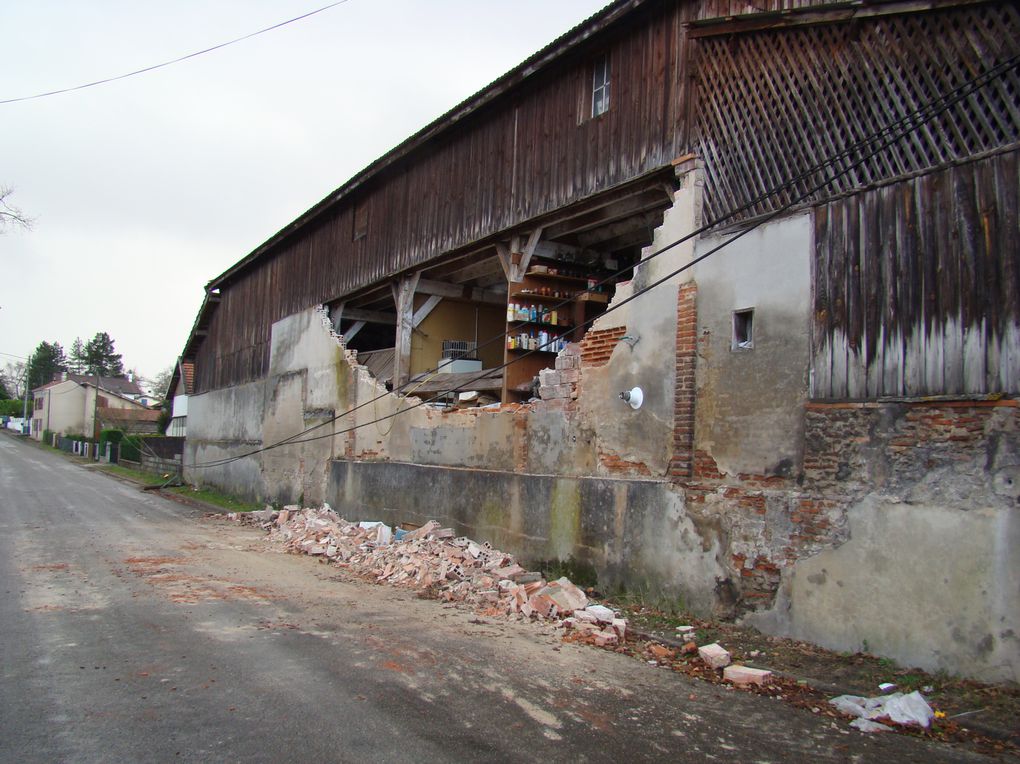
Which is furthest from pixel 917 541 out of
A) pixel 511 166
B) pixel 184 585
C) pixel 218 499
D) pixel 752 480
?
pixel 218 499

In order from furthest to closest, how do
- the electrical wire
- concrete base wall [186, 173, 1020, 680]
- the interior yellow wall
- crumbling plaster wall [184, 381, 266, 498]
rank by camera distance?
crumbling plaster wall [184, 381, 266, 498], the interior yellow wall, the electrical wire, concrete base wall [186, 173, 1020, 680]

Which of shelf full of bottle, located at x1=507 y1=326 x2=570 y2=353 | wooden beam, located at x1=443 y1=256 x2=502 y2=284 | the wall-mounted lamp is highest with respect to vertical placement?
wooden beam, located at x1=443 y1=256 x2=502 y2=284

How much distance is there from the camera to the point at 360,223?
17703 mm

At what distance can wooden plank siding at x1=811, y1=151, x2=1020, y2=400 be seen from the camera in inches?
229

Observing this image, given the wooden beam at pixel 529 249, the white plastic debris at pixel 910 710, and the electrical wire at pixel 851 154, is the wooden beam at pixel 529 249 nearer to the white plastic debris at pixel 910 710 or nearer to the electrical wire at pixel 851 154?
the electrical wire at pixel 851 154

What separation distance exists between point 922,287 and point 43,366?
118m

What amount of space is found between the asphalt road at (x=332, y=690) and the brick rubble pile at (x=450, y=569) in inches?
15.7

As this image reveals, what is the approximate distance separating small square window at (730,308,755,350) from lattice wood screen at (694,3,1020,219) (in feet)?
3.57

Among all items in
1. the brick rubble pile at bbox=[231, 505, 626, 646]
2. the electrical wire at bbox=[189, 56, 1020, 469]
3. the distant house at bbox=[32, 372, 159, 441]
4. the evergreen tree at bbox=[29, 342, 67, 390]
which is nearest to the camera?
the electrical wire at bbox=[189, 56, 1020, 469]

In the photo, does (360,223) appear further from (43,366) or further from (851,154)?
(43,366)

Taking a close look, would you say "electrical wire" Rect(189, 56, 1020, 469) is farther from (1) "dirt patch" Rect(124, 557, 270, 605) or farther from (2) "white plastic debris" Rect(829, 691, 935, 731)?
(1) "dirt patch" Rect(124, 557, 270, 605)

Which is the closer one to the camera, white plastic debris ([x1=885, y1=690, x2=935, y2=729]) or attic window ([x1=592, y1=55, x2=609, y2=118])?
white plastic debris ([x1=885, y1=690, x2=935, y2=729])

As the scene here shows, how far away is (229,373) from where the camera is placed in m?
25.3

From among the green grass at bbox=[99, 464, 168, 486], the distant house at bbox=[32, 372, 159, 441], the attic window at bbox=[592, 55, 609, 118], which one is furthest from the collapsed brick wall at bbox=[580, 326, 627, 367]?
the distant house at bbox=[32, 372, 159, 441]
